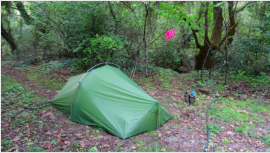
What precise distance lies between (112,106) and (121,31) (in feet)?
15.1

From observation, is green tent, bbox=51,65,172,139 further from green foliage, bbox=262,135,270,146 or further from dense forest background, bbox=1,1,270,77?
dense forest background, bbox=1,1,270,77

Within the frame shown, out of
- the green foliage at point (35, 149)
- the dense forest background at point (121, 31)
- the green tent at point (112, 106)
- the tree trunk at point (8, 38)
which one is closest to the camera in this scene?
the green foliage at point (35, 149)

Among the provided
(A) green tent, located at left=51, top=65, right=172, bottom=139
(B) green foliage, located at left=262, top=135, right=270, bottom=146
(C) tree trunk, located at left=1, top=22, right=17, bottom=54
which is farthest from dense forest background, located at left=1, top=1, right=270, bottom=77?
(B) green foliage, located at left=262, top=135, right=270, bottom=146

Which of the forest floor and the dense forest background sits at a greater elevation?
the dense forest background

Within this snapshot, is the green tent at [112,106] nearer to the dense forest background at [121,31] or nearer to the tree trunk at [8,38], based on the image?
the dense forest background at [121,31]

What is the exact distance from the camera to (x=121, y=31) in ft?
23.5

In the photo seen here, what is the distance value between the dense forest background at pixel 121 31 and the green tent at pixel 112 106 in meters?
2.22

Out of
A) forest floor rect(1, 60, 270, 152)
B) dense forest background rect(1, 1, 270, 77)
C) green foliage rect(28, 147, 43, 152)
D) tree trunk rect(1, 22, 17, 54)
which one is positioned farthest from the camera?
tree trunk rect(1, 22, 17, 54)

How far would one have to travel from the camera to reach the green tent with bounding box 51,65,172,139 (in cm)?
325

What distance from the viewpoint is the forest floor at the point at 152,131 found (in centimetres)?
282

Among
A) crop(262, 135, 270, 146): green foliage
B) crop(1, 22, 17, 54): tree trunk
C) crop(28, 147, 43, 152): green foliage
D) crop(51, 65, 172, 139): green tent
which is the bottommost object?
crop(262, 135, 270, 146): green foliage

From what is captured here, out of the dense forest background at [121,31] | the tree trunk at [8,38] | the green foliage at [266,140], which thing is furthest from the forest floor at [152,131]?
the tree trunk at [8,38]

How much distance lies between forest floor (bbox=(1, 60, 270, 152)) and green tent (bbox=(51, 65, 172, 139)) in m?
0.16

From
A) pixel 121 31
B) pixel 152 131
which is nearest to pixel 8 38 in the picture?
pixel 121 31
